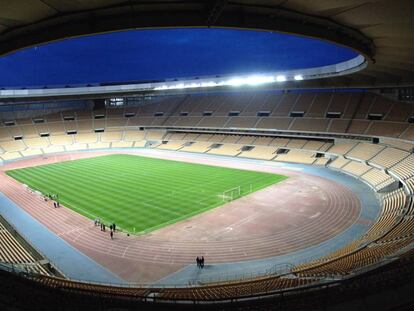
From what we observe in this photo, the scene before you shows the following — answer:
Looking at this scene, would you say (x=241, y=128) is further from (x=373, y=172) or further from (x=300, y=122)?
(x=373, y=172)

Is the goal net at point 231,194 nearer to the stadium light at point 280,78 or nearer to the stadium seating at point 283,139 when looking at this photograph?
the stadium seating at point 283,139

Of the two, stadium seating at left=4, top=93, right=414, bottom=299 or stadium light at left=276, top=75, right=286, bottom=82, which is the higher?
stadium light at left=276, top=75, right=286, bottom=82

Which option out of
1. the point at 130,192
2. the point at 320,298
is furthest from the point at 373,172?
the point at 320,298

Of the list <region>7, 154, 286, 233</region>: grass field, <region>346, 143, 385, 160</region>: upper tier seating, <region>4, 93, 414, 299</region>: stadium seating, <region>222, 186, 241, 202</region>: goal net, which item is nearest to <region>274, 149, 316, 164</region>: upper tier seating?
<region>4, 93, 414, 299</region>: stadium seating

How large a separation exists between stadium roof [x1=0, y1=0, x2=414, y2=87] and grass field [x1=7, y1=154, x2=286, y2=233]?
13155 millimetres

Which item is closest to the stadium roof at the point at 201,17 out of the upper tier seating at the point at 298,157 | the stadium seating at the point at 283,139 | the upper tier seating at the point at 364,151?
the stadium seating at the point at 283,139

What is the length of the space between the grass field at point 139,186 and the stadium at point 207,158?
10.7 inches

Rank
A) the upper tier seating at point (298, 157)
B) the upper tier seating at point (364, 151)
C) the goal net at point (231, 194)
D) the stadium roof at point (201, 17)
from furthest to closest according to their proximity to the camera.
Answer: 1. the upper tier seating at point (298, 157)
2. the upper tier seating at point (364, 151)
3. the goal net at point (231, 194)
4. the stadium roof at point (201, 17)

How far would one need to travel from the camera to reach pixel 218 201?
90.9 feet

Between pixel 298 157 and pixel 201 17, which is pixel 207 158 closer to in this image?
pixel 298 157

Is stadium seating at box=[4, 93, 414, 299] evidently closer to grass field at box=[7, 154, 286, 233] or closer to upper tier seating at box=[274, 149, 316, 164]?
upper tier seating at box=[274, 149, 316, 164]

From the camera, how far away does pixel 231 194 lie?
97.3 ft

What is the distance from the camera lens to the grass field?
990 inches

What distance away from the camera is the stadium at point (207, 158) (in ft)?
38.7
